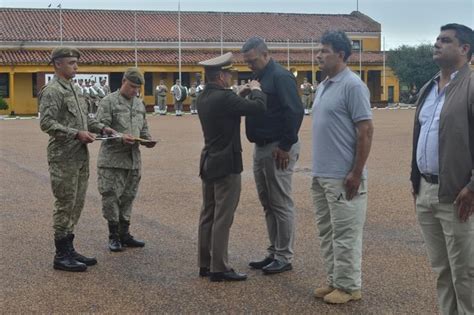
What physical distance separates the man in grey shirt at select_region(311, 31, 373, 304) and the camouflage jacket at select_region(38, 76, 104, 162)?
2.26m

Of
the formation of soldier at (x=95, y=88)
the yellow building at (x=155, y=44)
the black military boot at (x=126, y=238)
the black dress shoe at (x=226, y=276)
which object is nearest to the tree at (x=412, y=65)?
the yellow building at (x=155, y=44)

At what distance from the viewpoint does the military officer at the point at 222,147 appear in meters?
5.96

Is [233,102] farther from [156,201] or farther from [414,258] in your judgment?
[156,201]

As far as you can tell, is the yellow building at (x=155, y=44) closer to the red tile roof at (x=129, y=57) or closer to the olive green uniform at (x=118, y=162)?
the red tile roof at (x=129, y=57)

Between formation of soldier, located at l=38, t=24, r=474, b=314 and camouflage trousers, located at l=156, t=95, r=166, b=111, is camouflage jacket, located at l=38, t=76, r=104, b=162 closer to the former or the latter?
formation of soldier, located at l=38, t=24, r=474, b=314

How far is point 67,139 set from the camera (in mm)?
6363

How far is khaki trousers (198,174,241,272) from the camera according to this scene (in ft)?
20.0

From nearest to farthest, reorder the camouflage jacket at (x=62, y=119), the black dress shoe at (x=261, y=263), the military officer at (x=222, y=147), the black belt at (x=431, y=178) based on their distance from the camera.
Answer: the black belt at (x=431, y=178), the military officer at (x=222, y=147), the camouflage jacket at (x=62, y=119), the black dress shoe at (x=261, y=263)

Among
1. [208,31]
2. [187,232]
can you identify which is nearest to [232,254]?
[187,232]

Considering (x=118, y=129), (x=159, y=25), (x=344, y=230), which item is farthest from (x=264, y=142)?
(x=159, y=25)

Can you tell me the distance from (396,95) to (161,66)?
21115 mm

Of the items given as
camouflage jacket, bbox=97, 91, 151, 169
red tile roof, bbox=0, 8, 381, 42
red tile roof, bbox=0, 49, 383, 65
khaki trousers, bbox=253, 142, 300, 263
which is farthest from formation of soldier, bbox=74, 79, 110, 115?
khaki trousers, bbox=253, 142, 300, 263

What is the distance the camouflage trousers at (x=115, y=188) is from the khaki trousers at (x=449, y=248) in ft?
11.7

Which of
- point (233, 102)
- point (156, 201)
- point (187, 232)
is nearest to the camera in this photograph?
point (233, 102)
